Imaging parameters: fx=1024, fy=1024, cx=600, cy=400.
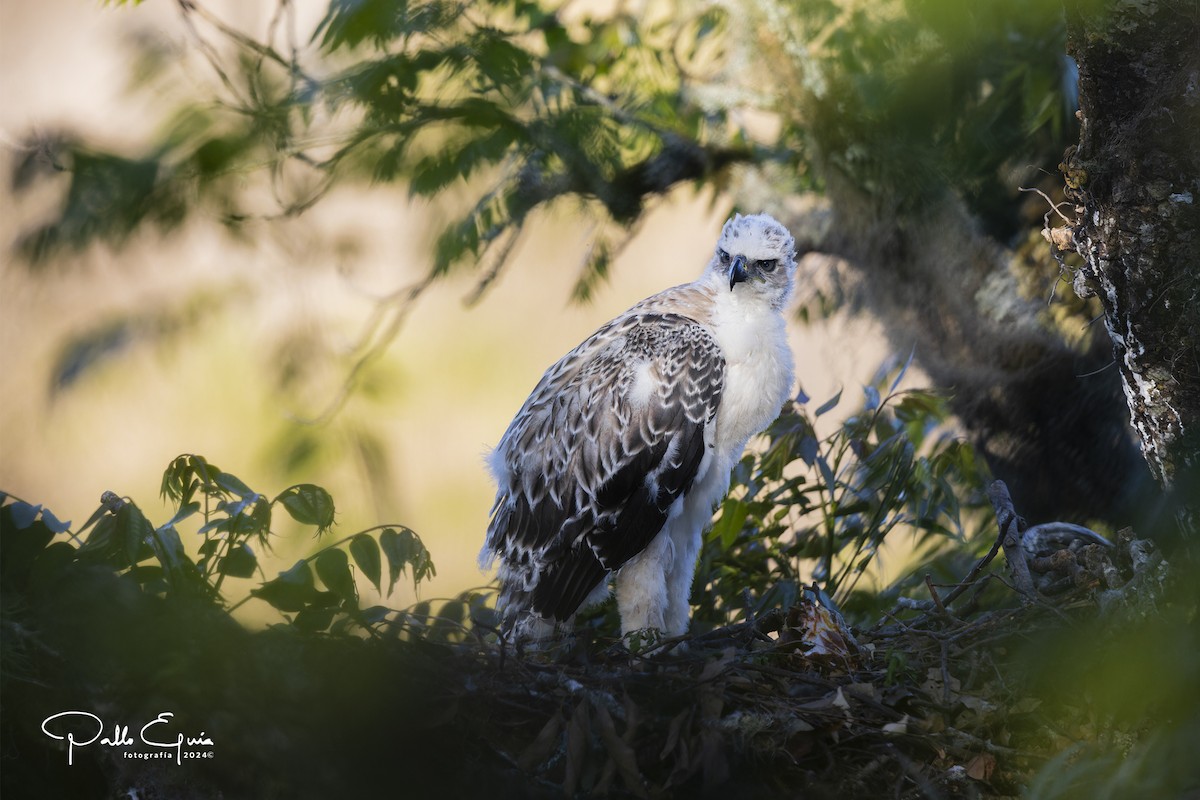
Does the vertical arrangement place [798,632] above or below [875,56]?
below

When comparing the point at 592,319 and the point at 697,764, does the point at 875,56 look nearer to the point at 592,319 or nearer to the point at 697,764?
the point at 697,764

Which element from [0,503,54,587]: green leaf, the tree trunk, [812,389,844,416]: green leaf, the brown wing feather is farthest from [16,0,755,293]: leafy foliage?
[812,389,844,416]: green leaf

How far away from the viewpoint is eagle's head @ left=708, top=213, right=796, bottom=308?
343 cm

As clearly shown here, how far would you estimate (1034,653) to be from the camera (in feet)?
4.27

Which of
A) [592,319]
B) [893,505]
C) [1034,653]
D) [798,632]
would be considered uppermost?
[592,319]

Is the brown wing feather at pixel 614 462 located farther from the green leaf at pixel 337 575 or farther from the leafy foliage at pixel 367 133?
the leafy foliage at pixel 367 133

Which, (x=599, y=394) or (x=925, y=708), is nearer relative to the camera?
(x=925, y=708)

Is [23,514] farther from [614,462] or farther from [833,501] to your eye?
[833,501]

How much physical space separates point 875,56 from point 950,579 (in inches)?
127

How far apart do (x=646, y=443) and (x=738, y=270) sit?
67 centimetres

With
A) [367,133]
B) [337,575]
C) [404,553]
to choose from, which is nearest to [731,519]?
[404,553]

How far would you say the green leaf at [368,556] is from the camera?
8.01 feet

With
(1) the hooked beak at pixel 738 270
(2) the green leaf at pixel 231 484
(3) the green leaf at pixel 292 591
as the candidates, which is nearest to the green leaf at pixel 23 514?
(2) the green leaf at pixel 231 484

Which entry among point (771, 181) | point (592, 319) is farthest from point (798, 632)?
point (771, 181)
